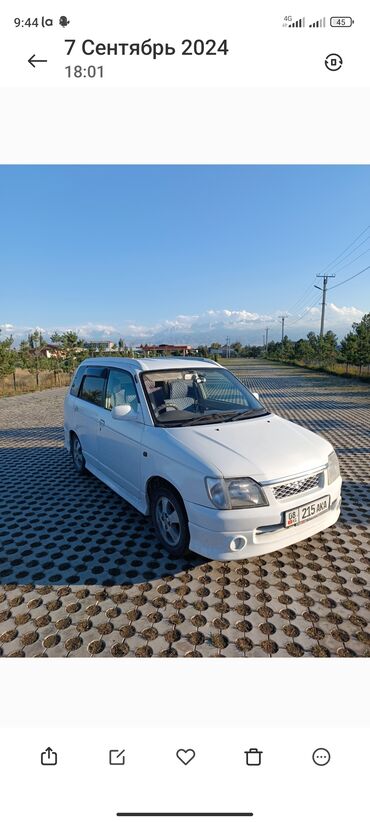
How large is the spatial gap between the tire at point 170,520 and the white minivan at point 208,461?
1 cm

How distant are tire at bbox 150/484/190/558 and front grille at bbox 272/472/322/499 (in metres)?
0.77

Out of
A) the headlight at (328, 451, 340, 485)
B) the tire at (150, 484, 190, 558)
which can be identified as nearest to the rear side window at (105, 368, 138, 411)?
the tire at (150, 484, 190, 558)

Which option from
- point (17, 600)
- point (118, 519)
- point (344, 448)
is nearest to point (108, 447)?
point (118, 519)

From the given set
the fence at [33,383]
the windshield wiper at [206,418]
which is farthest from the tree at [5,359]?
the windshield wiper at [206,418]

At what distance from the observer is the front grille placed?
8.86 feet

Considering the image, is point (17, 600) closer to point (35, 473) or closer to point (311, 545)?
point (311, 545)

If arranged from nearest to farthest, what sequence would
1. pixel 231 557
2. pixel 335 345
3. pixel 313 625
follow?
pixel 313 625 < pixel 231 557 < pixel 335 345

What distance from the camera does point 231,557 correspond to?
264 centimetres

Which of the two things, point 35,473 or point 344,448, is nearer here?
point 35,473

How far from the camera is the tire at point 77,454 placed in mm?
5289

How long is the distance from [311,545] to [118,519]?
2.04 m

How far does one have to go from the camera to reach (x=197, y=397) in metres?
3.97
